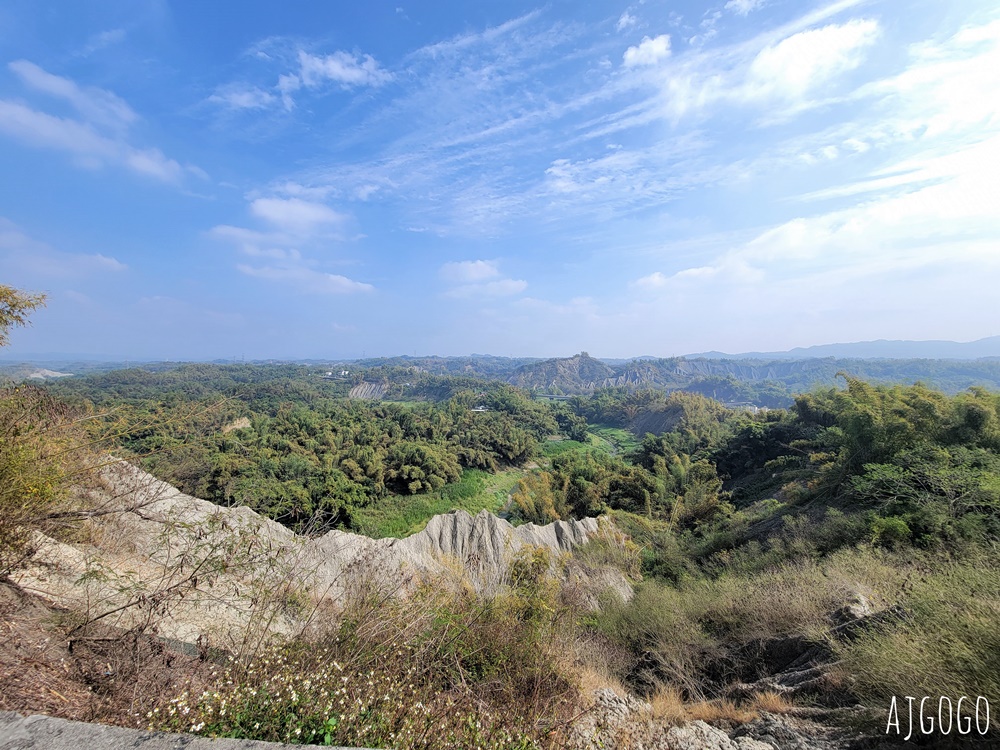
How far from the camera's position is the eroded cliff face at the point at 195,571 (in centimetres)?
395

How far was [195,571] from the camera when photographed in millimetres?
3736

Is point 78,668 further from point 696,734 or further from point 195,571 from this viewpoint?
point 696,734

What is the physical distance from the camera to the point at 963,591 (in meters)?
4.54

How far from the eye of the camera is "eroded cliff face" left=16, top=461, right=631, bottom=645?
12.9ft

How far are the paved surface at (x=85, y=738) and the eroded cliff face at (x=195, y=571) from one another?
1129 mm

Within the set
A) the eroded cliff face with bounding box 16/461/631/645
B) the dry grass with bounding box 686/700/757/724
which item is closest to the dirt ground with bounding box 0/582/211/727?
the eroded cliff face with bounding box 16/461/631/645

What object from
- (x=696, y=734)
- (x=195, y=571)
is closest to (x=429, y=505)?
(x=696, y=734)

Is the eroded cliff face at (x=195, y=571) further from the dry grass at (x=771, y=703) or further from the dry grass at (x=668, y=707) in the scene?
the dry grass at (x=771, y=703)

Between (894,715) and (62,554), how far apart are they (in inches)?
390

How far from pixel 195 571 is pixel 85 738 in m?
1.86

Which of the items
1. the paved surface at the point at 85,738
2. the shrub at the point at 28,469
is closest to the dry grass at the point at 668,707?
the paved surface at the point at 85,738

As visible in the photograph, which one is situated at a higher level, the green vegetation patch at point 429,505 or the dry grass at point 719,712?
the dry grass at point 719,712

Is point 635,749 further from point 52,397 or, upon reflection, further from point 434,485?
point 434,485

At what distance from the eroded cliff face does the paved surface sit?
1.13m
